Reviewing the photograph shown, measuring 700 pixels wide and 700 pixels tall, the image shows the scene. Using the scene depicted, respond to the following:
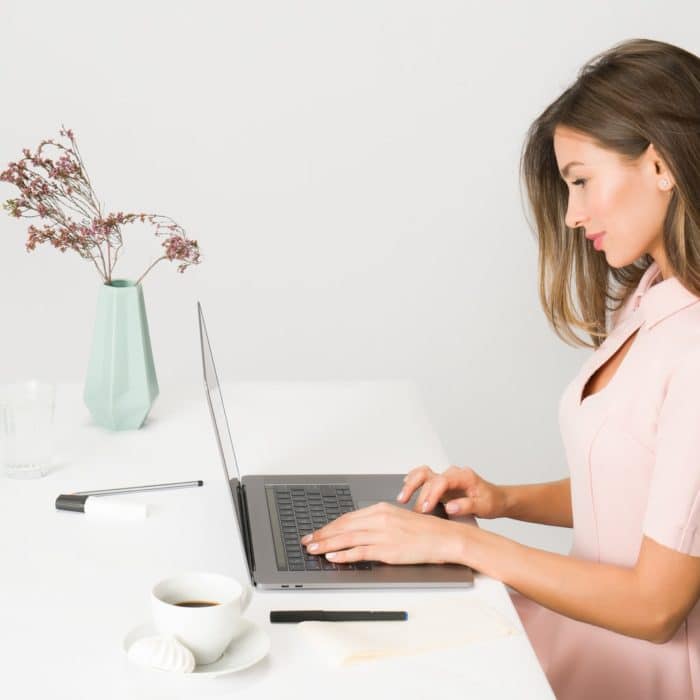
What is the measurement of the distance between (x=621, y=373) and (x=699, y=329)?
0.12 m

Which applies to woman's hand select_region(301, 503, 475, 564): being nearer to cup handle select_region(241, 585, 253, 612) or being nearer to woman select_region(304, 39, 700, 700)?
woman select_region(304, 39, 700, 700)

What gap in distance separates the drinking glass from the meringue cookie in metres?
0.61

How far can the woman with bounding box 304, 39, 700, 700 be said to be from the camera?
4.23ft

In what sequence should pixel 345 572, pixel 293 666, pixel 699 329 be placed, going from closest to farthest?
pixel 293 666
pixel 345 572
pixel 699 329

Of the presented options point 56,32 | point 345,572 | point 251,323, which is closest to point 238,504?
point 345,572

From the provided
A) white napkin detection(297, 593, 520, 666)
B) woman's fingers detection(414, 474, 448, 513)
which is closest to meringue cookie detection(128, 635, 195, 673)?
white napkin detection(297, 593, 520, 666)

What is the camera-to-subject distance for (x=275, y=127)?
2.97 m

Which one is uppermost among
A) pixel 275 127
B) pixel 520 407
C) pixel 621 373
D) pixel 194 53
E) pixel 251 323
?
pixel 194 53

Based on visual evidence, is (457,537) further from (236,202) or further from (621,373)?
(236,202)

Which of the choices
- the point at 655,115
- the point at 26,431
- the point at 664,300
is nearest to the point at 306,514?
the point at 26,431

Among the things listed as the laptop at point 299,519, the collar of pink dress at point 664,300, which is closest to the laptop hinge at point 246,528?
the laptop at point 299,519

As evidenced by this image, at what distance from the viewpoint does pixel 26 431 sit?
1.58 metres

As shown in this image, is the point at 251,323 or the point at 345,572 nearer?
the point at 345,572

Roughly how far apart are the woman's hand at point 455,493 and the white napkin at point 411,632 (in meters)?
0.30
